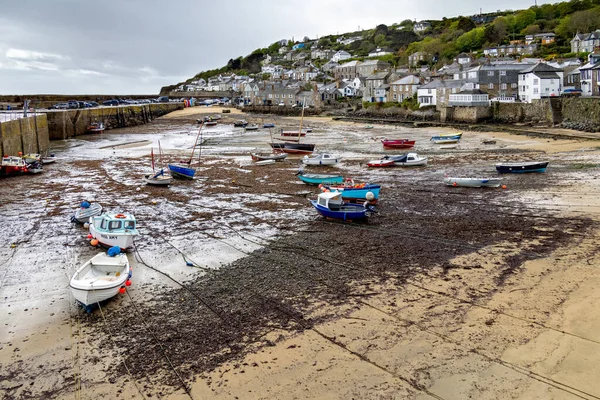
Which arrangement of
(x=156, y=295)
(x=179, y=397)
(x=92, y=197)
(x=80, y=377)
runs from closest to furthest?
(x=179, y=397)
(x=80, y=377)
(x=156, y=295)
(x=92, y=197)

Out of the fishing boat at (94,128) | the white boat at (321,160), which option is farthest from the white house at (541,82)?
the fishing boat at (94,128)

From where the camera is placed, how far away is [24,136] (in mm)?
38344

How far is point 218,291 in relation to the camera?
12555 millimetres

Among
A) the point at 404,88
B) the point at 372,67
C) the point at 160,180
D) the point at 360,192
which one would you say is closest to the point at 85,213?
the point at 160,180

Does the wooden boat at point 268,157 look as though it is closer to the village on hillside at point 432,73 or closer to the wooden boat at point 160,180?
the wooden boat at point 160,180

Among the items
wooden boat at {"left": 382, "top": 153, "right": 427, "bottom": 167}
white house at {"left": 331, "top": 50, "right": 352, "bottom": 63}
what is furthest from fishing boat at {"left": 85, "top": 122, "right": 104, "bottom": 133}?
white house at {"left": 331, "top": 50, "right": 352, "bottom": 63}

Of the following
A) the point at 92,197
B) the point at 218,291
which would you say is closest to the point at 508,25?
the point at 92,197

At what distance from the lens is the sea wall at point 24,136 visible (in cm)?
3409

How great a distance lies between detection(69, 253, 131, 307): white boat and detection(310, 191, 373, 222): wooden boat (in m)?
7.66

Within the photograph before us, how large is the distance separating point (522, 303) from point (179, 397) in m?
7.31

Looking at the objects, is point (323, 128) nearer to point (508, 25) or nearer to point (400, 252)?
point (400, 252)

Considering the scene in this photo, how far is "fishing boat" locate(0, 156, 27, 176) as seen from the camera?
99.2 ft

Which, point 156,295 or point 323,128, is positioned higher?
point 323,128

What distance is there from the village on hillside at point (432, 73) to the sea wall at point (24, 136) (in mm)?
45579
